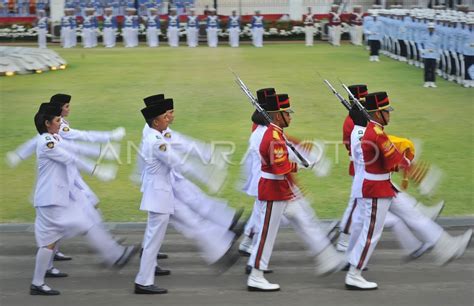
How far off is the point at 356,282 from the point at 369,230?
414 mm

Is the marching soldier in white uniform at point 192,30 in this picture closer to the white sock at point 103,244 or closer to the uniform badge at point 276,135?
the white sock at point 103,244

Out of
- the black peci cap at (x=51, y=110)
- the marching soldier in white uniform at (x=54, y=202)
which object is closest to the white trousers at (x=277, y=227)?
the marching soldier in white uniform at (x=54, y=202)

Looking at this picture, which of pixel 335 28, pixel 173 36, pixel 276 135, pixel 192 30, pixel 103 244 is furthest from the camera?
pixel 173 36

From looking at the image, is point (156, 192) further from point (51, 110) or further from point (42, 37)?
point (42, 37)

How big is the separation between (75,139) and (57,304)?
180 cm

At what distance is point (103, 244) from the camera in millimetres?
7230

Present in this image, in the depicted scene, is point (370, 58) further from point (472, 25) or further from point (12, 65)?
point (12, 65)

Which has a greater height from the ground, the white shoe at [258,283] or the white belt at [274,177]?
the white belt at [274,177]

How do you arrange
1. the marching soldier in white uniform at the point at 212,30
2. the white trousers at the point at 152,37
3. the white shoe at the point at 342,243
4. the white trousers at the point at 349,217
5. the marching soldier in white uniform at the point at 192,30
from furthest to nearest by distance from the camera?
the white trousers at the point at 152,37 → the marching soldier in white uniform at the point at 212,30 → the marching soldier in white uniform at the point at 192,30 → the white shoe at the point at 342,243 → the white trousers at the point at 349,217

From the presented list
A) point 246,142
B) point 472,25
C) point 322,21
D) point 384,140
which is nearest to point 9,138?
point 246,142

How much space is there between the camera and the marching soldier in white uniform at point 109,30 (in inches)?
1280

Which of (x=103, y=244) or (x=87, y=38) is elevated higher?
(x=103, y=244)

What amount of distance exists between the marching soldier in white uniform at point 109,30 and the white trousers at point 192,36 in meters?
2.71

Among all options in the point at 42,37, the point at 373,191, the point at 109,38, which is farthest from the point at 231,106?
the point at 42,37
